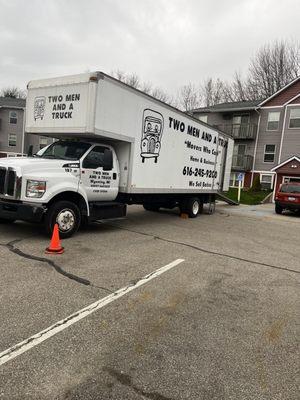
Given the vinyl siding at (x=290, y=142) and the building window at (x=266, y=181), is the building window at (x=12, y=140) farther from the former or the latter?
the vinyl siding at (x=290, y=142)

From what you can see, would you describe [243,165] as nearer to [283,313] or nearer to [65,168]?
[65,168]

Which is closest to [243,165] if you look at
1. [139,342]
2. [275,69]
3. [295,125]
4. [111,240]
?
[295,125]

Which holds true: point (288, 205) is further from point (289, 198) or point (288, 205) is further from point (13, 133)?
point (13, 133)

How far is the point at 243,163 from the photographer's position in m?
32.4

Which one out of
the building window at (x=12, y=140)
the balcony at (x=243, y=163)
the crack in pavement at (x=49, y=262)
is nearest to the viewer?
the crack in pavement at (x=49, y=262)

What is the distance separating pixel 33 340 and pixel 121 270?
8.64 ft

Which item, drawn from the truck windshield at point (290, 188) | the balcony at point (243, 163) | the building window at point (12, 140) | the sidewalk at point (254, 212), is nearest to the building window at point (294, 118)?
the balcony at point (243, 163)

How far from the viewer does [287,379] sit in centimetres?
323

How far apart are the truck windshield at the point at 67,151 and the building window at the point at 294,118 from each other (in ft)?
83.4

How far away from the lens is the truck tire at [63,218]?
7.86 meters

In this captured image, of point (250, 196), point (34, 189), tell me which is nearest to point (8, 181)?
point (34, 189)

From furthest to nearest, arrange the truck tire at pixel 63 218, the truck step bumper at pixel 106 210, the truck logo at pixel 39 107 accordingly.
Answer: the truck logo at pixel 39 107, the truck step bumper at pixel 106 210, the truck tire at pixel 63 218

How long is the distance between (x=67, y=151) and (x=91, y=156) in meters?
0.60

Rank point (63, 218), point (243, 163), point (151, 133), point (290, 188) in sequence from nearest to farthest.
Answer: point (63, 218) → point (151, 133) → point (290, 188) → point (243, 163)
